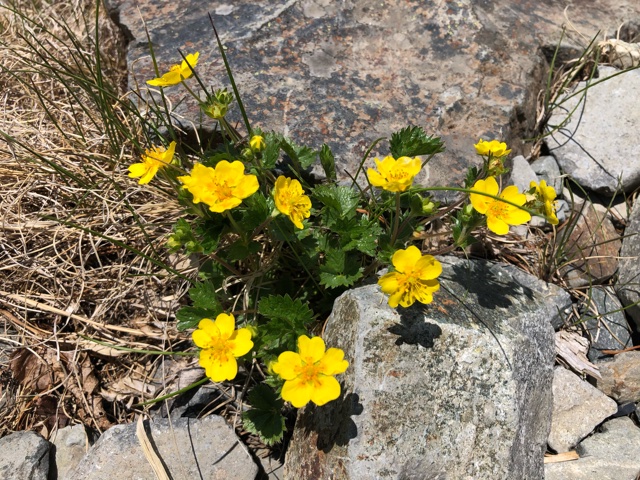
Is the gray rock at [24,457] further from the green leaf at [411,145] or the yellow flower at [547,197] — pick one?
the yellow flower at [547,197]

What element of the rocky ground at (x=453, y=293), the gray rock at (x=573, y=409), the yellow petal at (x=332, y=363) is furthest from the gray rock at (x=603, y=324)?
the yellow petal at (x=332, y=363)

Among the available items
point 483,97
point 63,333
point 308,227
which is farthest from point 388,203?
point 63,333

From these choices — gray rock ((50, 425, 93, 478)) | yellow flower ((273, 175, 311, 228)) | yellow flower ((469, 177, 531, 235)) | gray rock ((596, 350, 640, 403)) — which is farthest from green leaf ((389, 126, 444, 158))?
gray rock ((50, 425, 93, 478))

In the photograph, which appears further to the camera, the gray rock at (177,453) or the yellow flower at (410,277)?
the gray rock at (177,453)

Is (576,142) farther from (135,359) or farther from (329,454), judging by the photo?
(135,359)

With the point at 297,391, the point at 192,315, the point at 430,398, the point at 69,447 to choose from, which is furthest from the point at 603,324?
the point at 69,447

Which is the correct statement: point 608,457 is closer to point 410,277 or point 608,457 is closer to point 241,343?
point 410,277

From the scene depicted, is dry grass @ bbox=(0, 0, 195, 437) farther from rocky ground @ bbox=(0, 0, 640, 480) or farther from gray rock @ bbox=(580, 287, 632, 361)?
gray rock @ bbox=(580, 287, 632, 361)
